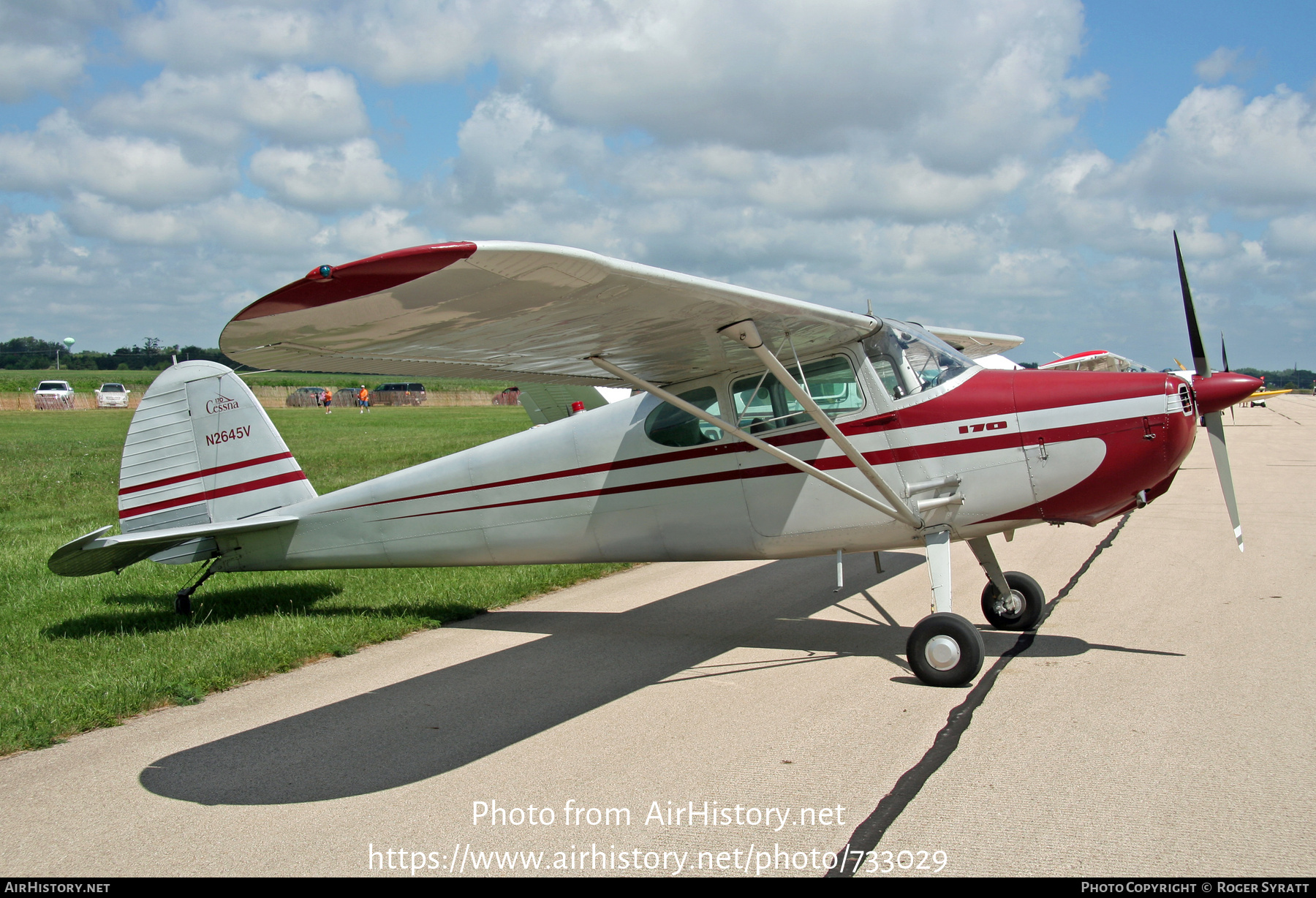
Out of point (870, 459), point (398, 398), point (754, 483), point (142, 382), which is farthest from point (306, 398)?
Result: point (870, 459)

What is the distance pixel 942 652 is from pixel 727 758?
1692 millimetres

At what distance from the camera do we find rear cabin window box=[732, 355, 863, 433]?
5.82 m

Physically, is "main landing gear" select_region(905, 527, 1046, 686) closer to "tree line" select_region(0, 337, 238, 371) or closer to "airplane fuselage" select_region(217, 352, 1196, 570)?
"airplane fuselage" select_region(217, 352, 1196, 570)

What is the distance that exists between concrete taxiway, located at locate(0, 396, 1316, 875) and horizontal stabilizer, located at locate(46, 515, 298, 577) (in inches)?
67.4

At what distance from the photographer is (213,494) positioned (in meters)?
7.21

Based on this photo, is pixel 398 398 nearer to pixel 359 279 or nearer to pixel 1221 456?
pixel 1221 456

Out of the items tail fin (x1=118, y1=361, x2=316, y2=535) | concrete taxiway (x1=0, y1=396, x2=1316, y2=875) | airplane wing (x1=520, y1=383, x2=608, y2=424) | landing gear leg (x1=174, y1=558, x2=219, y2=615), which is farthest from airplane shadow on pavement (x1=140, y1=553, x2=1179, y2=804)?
airplane wing (x1=520, y1=383, x2=608, y2=424)

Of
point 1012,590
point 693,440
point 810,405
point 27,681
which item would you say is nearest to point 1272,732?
point 1012,590

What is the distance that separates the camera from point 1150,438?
5.16 meters

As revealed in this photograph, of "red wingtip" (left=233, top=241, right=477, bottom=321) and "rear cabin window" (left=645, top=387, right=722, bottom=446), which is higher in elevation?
"red wingtip" (left=233, top=241, right=477, bottom=321)

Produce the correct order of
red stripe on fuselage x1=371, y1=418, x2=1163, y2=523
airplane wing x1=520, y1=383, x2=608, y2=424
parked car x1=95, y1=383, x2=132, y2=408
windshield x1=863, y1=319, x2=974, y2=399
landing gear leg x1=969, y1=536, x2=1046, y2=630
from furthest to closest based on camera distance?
parked car x1=95, y1=383, x2=132, y2=408, airplane wing x1=520, y1=383, x2=608, y2=424, landing gear leg x1=969, y1=536, x2=1046, y2=630, windshield x1=863, y1=319, x2=974, y2=399, red stripe on fuselage x1=371, y1=418, x2=1163, y2=523

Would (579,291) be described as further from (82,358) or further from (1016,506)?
(82,358)

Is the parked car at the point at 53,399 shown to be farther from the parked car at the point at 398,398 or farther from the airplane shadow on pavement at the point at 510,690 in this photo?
the airplane shadow on pavement at the point at 510,690

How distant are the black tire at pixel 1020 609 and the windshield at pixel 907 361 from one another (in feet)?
5.68
